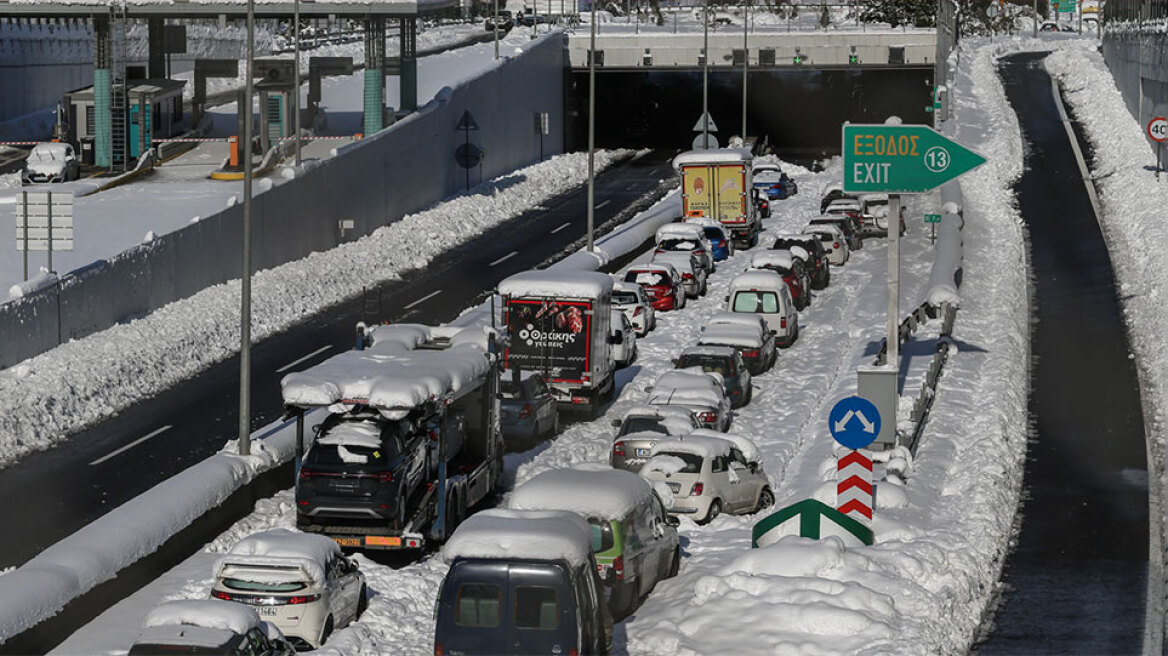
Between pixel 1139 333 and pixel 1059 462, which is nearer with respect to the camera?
pixel 1059 462

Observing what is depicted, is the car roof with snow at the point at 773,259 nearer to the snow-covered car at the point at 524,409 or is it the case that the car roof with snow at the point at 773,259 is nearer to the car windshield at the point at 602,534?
the snow-covered car at the point at 524,409

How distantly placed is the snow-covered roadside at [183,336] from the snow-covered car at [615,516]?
15713mm

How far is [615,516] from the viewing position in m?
24.0

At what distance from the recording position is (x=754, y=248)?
2547 inches

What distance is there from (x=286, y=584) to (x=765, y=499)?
457 inches

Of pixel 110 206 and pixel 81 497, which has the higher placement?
pixel 110 206

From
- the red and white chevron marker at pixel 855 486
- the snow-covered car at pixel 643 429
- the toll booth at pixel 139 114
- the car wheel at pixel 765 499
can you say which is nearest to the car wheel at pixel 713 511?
the car wheel at pixel 765 499

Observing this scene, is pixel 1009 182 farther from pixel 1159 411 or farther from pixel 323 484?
pixel 323 484

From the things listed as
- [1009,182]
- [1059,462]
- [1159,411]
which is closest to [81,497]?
[1059,462]

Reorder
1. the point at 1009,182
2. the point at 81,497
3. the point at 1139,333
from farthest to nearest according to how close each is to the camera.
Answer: the point at 1009,182, the point at 1139,333, the point at 81,497

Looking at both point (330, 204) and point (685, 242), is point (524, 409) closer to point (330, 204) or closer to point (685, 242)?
point (685, 242)

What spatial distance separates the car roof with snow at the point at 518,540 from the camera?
20.2 meters

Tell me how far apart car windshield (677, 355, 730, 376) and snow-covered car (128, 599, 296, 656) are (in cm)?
2047

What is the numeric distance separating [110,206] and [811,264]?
74.7 ft
